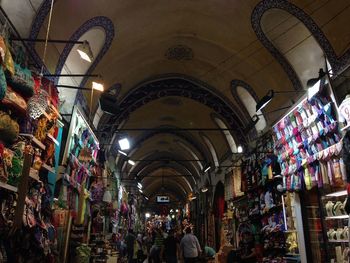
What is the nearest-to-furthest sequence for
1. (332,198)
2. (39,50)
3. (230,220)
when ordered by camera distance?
(39,50) → (332,198) → (230,220)

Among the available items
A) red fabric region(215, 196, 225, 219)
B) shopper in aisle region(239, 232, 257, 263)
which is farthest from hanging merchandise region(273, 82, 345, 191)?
red fabric region(215, 196, 225, 219)

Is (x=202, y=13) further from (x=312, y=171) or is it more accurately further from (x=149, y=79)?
(x=312, y=171)

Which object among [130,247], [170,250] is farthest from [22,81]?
[130,247]

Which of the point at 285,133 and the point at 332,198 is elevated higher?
the point at 285,133

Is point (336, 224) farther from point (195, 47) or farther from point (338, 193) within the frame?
point (195, 47)

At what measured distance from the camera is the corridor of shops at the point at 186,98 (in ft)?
13.7

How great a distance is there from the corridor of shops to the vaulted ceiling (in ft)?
0.10

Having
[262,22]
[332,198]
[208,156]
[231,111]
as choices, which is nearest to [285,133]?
[332,198]

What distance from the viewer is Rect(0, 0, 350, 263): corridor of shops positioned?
165 inches

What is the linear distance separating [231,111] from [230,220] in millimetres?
4146

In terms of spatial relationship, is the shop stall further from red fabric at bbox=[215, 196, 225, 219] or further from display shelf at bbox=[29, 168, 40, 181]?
red fabric at bbox=[215, 196, 225, 219]

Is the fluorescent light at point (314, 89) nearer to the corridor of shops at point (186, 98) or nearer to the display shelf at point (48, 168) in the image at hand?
the corridor of shops at point (186, 98)

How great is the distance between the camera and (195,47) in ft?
28.6

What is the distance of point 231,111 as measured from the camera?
10125mm
